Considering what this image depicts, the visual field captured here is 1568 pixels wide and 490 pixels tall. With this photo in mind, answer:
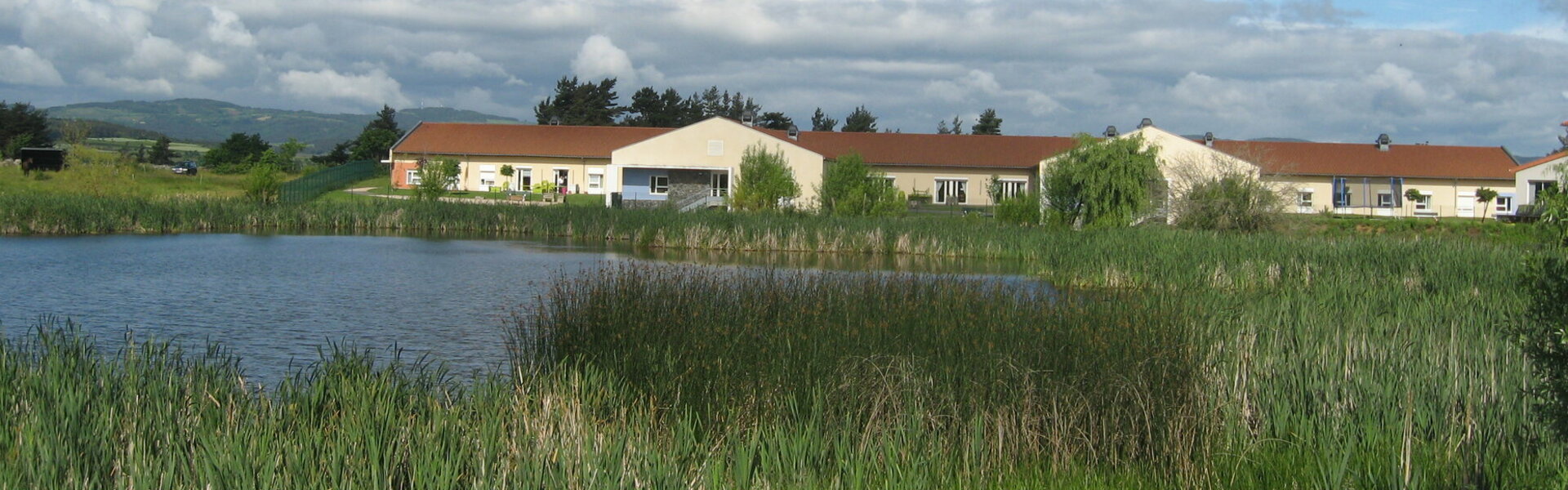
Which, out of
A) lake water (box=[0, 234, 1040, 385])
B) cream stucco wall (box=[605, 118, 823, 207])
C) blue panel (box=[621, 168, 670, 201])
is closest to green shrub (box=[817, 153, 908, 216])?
lake water (box=[0, 234, 1040, 385])

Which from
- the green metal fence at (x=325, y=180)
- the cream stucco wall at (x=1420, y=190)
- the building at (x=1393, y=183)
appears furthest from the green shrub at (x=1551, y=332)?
the cream stucco wall at (x=1420, y=190)

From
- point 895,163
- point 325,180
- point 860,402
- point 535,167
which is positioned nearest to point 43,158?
point 325,180

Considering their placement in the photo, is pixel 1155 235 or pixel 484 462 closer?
pixel 484 462

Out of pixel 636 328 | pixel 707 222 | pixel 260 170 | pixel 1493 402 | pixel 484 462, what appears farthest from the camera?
pixel 260 170

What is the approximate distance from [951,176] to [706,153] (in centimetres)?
1268

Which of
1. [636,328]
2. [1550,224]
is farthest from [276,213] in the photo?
[1550,224]

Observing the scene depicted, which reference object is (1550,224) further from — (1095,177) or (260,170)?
(260,170)

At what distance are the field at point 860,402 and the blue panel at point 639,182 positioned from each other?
43.9 metres

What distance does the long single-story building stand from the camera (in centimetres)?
5422

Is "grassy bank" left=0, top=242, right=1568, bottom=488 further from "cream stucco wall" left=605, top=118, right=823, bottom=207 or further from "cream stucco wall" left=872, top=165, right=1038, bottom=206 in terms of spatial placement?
"cream stucco wall" left=872, top=165, right=1038, bottom=206

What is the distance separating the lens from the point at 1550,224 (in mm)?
5668

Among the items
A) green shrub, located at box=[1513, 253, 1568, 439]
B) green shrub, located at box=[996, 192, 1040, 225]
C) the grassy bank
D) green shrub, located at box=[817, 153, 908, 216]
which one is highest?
green shrub, located at box=[817, 153, 908, 216]

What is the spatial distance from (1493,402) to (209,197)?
131 feet

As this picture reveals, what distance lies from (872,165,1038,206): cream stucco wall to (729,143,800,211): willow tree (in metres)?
11.7
